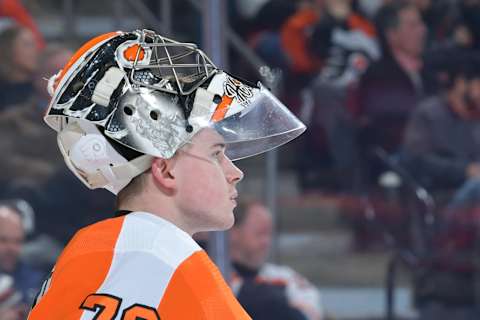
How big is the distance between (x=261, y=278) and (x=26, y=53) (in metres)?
1.04

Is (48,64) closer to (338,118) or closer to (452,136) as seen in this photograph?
(338,118)

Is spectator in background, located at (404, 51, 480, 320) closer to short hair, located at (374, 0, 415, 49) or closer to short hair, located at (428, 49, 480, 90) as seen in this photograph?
short hair, located at (428, 49, 480, 90)

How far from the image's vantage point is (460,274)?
11.3 ft

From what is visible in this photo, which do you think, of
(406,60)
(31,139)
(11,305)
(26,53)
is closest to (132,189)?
(11,305)

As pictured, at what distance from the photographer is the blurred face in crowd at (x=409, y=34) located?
3.70 m

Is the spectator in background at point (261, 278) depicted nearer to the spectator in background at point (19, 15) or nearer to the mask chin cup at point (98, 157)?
the spectator in background at point (19, 15)

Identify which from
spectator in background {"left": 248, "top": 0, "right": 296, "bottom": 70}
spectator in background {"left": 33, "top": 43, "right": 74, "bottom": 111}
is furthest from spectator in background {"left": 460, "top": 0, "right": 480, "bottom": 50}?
spectator in background {"left": 33, "top": 43, "right": 74, "bottom": 111}

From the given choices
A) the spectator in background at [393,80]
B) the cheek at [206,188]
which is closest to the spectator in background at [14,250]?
the spectator in background at [393,80]

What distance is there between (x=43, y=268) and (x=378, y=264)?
42.2 inches

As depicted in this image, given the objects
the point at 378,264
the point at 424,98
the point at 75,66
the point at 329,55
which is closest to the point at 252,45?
the point at 329,55

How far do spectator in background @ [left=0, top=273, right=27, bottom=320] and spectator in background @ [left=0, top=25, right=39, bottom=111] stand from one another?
23.0 inches

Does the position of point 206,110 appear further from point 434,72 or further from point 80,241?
point 434,72

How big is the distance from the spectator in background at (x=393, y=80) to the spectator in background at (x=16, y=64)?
3.55 feet

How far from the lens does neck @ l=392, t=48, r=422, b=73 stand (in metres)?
3.70
